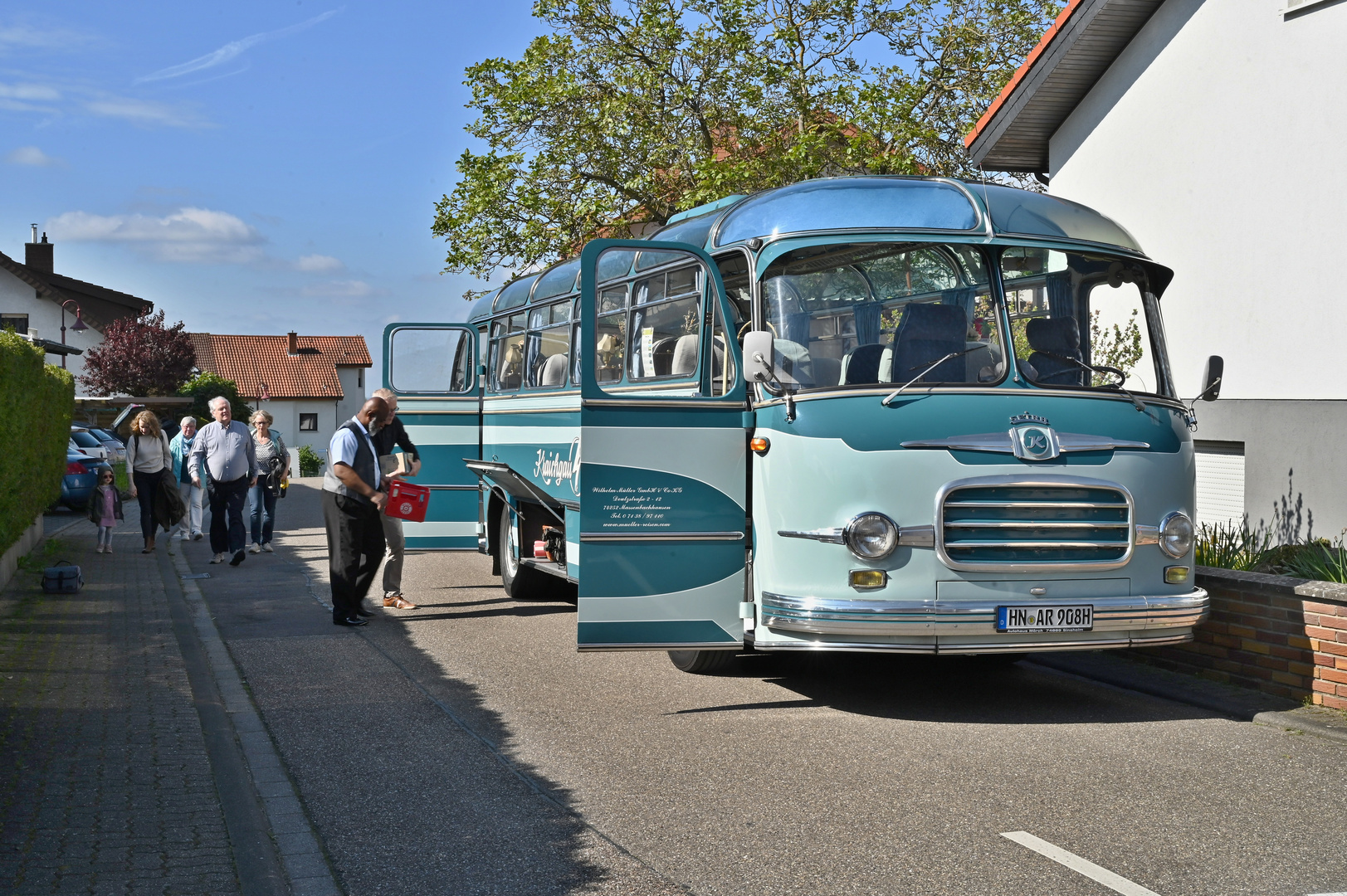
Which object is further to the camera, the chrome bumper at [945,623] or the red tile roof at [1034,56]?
the red tile roof at [1034,56]

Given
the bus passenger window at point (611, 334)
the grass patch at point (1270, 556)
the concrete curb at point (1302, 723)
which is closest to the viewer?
the concrete curb at point (1302, 723)

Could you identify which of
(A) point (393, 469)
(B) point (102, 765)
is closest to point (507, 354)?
(A) point (393, 469)

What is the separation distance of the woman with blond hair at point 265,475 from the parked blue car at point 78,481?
8.05 metres

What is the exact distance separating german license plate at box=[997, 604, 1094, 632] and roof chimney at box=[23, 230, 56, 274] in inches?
2582

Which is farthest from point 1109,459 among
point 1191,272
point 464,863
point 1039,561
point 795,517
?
point 1191,272

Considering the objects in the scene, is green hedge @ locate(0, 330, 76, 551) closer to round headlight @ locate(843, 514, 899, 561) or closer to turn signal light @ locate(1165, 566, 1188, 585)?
round headlight @ locate(843, 514, 899, 561)

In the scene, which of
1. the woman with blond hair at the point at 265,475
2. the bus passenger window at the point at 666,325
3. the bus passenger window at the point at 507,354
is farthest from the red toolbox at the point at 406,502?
the woman with blond hair at the point at 265,475

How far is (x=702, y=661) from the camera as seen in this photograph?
344 inches

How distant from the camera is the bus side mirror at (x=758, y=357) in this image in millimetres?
7387

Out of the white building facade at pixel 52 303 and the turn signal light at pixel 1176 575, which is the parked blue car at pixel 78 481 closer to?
the turn signal light at pixel 1176 575

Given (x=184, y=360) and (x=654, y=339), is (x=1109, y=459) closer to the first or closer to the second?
(x=654, y=339)

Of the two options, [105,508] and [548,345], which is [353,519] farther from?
[105,508]

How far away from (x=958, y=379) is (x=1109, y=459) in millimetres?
947

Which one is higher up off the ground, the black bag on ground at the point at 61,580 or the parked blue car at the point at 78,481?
the parked blue car at the point at 78,481
